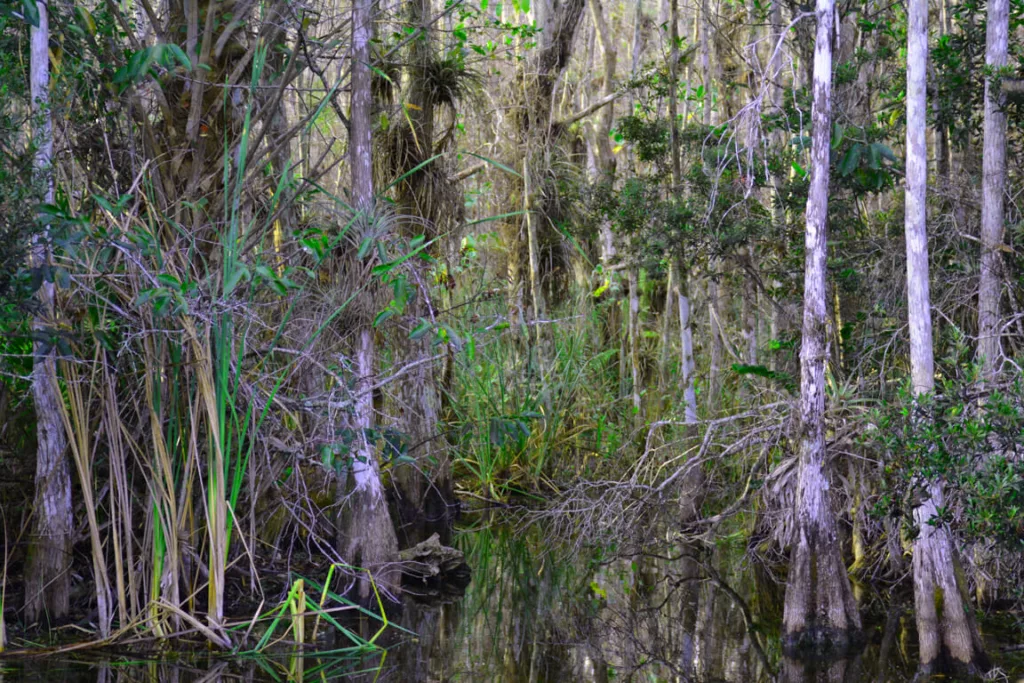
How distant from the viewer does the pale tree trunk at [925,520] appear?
6.29m

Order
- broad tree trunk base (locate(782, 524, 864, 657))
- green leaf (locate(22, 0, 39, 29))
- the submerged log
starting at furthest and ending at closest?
1. the submerged log
2. broad tree trunk base (locate(782, 524, 864, 657))
3. green leaf (locate(22, 0, 39, 29))

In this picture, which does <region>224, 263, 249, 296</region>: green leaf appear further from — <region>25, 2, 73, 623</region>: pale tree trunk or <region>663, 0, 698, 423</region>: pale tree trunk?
<region>663, 0, 698, 423</region>: pale tree trunk

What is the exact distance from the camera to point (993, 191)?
7.56 meters

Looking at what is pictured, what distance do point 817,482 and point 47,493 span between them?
492cm

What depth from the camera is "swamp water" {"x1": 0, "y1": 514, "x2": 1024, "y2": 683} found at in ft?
19.6

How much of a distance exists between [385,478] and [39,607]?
17.6 ft

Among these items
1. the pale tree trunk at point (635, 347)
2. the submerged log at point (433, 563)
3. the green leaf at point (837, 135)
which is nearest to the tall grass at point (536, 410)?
the pale tree trunk at point (635, 347)

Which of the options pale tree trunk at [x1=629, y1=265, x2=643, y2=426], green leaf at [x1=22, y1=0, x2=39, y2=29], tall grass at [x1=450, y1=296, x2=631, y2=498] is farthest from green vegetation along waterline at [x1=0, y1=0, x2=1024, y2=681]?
pale tree trunk at [x1=629, y1=265, x2=643, y2=426]

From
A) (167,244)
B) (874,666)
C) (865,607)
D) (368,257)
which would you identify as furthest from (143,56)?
(865,607)

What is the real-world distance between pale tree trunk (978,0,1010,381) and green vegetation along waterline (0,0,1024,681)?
2cm

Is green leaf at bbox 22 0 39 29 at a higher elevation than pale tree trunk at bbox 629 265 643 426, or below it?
higher

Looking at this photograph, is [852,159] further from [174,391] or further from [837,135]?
[174,391]

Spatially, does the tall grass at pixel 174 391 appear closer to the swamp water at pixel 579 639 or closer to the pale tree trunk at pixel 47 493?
the pale tree trunk at pixel 47 493

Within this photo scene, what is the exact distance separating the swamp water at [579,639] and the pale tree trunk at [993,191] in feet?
7.45
